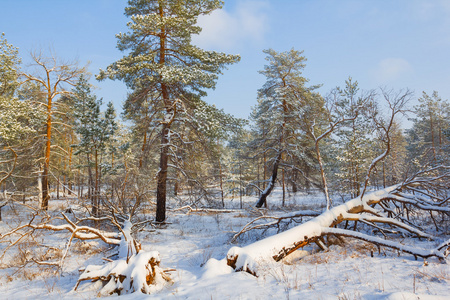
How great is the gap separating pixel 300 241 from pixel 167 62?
10014mm

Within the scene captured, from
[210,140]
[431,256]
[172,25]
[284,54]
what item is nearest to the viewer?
[431,256]

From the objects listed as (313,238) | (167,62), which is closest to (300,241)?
(313,238)

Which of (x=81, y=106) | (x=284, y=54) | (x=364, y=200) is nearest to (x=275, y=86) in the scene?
(x=284, y=54)

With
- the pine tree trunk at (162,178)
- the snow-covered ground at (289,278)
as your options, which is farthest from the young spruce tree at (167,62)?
the snow-covered ground at (289,278)

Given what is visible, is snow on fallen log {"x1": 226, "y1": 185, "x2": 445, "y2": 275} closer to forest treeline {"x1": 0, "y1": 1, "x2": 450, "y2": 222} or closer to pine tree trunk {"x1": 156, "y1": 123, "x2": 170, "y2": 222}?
forest treeline {"x1": 0, "y1": 1, "x2": 450, "y2": 222}

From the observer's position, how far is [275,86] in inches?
672

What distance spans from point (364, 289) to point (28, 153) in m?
17.9

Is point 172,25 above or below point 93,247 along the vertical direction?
above

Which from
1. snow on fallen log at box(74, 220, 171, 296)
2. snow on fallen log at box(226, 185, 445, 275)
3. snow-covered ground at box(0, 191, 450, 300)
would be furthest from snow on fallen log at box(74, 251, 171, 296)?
snow on fallen log at box(226, 185, 445, 275)

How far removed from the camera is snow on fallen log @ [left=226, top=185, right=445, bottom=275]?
4988 millimetres

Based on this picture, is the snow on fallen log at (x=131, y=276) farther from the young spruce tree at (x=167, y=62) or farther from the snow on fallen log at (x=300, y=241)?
the young spruce tree at (x=167, y=62)

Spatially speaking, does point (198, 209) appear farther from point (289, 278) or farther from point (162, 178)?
point (289, 278)

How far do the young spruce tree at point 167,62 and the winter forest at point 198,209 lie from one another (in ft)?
0.22

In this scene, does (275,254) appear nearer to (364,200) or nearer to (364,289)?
(364,289)
